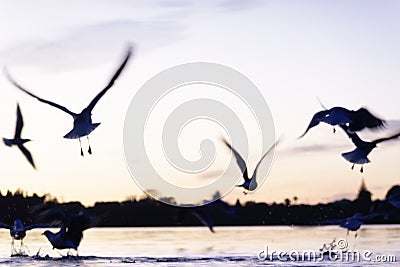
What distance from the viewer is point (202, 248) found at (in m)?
30.8

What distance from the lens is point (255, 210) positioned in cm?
3102

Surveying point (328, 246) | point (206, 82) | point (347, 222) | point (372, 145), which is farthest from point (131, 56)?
point (328, 246)

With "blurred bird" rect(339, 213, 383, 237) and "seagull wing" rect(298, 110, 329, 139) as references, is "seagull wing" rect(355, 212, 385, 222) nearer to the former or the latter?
"blurred bird" rect(339, 213, 383, 237)

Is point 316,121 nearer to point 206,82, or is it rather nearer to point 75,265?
point 206,82

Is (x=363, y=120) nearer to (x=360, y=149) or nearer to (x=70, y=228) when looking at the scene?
(x=360, y=149)

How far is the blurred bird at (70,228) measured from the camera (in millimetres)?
25031

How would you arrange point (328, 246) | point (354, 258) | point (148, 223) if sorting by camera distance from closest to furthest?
point (354, 258), point (328, 246), point (148, 223)

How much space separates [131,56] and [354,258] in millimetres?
10730

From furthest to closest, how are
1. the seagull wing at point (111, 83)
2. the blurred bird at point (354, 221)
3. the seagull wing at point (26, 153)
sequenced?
the blurred bird at point (354, 221)
the seagull wing at point (26, 153)
the seagull wing at point (111, 83)

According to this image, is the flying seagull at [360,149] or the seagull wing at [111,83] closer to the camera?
the seagull wing at [111,83]

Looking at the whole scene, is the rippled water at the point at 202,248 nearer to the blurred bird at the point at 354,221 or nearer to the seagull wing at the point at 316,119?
the blurred bird at the point at 354,221

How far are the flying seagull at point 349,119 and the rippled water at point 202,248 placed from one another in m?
5.07

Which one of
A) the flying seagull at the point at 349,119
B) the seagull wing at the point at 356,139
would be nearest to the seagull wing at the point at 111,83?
the flying seagull at the point at 349,119

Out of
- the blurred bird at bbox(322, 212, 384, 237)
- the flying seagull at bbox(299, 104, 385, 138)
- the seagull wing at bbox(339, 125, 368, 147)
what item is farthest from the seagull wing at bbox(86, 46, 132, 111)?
the blurred bird at bbox(322, 212, 384, 237)
